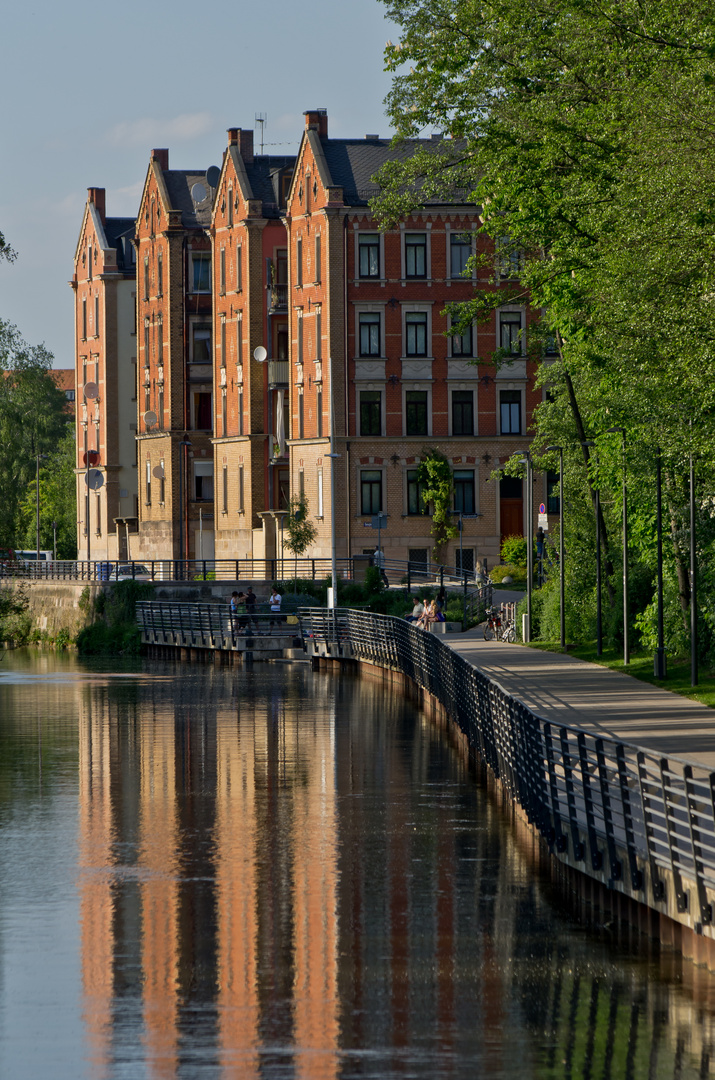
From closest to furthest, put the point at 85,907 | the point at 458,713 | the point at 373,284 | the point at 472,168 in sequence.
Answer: the point at 85,907
the point at 458,713
the point at 472,168
the point at 373,284

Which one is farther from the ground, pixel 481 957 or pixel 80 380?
pixel 80 380

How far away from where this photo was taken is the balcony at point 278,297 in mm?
75500

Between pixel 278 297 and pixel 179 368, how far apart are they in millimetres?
11405

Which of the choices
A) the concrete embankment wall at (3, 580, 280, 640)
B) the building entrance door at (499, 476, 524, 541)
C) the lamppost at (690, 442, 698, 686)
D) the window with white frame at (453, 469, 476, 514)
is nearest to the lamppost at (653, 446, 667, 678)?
the lamppost at (690, 442, 698, 686)

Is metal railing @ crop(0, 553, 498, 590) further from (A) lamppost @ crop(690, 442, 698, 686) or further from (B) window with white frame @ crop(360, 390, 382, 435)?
(A) lamppost @ crop(690, 442, 698, 686)

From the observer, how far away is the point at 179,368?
A: 85.2m

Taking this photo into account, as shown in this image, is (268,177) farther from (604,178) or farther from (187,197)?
(604,178)

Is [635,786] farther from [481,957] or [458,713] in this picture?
[458,713]

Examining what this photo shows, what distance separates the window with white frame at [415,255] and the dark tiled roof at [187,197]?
1851 cm

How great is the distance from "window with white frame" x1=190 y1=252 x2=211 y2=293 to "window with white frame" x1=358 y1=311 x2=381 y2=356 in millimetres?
17961

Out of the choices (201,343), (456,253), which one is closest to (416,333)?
(456,253)

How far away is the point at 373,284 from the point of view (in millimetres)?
69500

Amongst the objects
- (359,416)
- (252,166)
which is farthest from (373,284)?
(252,166)

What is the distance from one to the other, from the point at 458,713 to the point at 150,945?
55.2 feet
